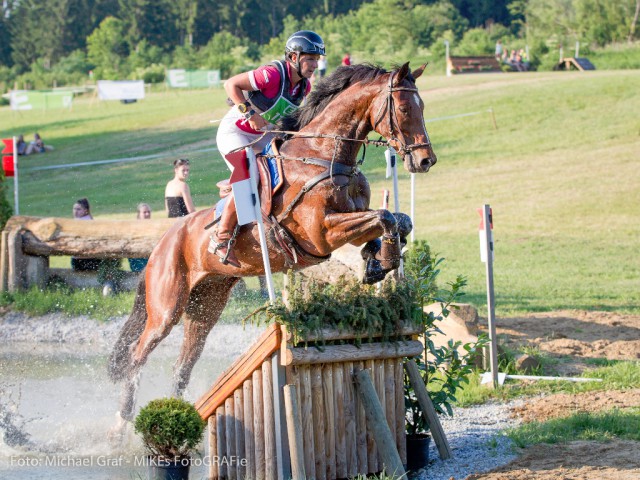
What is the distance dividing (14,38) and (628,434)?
68.4 metres

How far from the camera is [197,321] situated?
24.0ft

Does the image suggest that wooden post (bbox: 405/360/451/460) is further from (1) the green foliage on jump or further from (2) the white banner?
(2) the white banner

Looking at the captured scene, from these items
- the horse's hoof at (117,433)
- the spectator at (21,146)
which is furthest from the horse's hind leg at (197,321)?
the spectator at (21,146)

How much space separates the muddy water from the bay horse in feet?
1.38

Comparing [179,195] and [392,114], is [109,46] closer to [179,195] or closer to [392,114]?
[179,195]

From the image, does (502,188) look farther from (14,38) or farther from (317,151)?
(14,38)

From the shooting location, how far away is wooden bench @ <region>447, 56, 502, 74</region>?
124 feet

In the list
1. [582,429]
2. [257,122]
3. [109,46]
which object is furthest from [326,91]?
[109,46]

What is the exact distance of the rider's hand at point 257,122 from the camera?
241 inches

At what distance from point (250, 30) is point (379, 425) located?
65.8m

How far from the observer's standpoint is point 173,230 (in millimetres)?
7141

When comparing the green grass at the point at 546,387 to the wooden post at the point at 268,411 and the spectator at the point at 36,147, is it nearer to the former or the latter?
the wooden post at the point at 268,411

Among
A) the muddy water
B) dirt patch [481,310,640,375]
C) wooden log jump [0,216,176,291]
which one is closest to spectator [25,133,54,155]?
wooden log jump [0,216,176,291]

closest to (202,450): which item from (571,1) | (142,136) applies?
(142,136)
